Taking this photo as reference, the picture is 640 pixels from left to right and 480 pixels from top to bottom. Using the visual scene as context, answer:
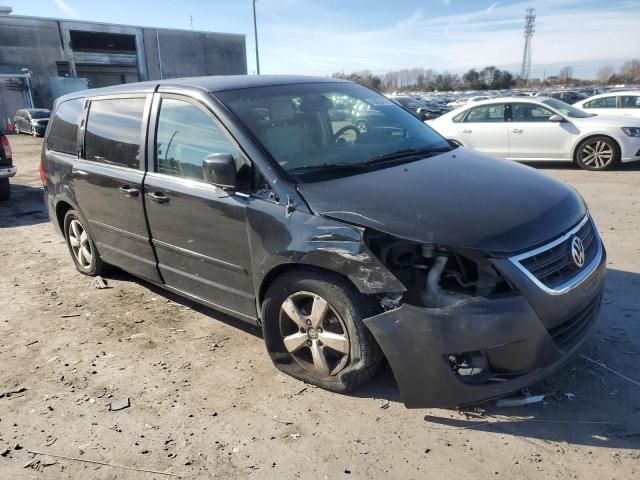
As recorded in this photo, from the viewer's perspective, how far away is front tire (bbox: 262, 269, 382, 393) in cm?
272

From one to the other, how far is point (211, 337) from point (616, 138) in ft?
30.4

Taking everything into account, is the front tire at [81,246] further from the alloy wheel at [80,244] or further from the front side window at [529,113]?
the front side window at [529,113]

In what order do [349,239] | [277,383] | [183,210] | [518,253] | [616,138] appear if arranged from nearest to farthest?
[518,253], [349,239], [277,383], [183,210], [616,138]

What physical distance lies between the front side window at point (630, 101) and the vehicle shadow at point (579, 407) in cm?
1235

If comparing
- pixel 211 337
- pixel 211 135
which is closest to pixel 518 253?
pixel 211 135

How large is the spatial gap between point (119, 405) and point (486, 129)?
31.9 feet

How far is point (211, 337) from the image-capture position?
12.7ft

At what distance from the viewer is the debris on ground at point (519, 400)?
9.11 ft

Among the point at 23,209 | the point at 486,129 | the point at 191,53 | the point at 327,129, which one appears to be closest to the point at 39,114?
the point at 23,209

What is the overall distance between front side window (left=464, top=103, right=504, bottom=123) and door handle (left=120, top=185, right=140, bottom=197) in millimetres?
8832

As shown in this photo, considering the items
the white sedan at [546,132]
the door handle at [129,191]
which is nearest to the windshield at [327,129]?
the door handle at [129,191]

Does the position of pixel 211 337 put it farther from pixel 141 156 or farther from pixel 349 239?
pixel 349 239

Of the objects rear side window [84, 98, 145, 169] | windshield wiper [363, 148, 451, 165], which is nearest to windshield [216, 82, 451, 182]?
windshield wiper [363, 148, 451, 165]

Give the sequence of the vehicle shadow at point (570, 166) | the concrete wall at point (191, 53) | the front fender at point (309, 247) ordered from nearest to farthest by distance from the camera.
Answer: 1. the front fender at point (309, 247)
2. the vehicle shadow at point (570, 166)
3. the concrete wall at point (191, 53)
